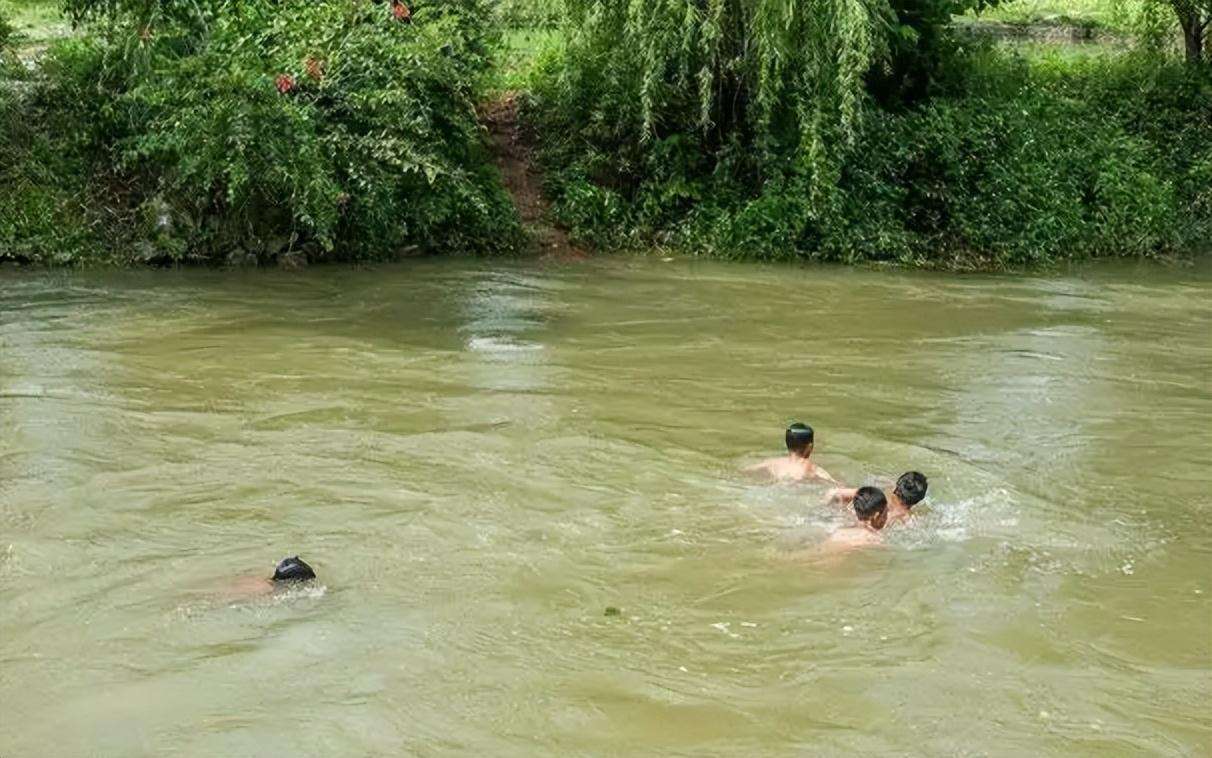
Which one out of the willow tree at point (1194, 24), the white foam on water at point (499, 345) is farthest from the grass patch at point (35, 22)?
the willow tree at point (1194, 24)

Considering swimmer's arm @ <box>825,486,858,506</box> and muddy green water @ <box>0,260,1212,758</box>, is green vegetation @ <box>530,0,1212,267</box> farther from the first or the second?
swimmer's arm @ <box>825,486,858,506</box>

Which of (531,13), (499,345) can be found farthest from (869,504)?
(531,13)

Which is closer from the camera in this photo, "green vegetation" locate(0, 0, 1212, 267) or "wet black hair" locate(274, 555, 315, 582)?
"wet black hair" locate(274, 555, 315, 582)

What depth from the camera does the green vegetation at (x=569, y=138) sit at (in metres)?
15.8

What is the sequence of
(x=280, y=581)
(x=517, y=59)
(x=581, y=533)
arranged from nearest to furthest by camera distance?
(x=280, y=581) < (x=581, y=533) < (x=517, y=59)

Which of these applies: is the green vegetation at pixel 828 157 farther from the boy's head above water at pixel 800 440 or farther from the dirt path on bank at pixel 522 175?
the boy's head above water at pixel 800 440

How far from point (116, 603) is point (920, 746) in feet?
12.6

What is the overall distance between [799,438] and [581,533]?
1.76 meters

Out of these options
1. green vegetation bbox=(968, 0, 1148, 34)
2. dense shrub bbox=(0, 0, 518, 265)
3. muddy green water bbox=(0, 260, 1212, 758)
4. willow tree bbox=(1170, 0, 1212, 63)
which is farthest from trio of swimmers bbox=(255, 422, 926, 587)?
green vegetation bbox=(968, 0, 1148, 34)

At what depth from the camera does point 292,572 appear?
6.90m

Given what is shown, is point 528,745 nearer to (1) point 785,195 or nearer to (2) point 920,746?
(2) point 920,746

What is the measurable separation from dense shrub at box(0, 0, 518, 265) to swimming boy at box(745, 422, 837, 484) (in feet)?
24.6

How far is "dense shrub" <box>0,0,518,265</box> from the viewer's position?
1511 cm

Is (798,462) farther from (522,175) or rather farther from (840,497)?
(522,175)
